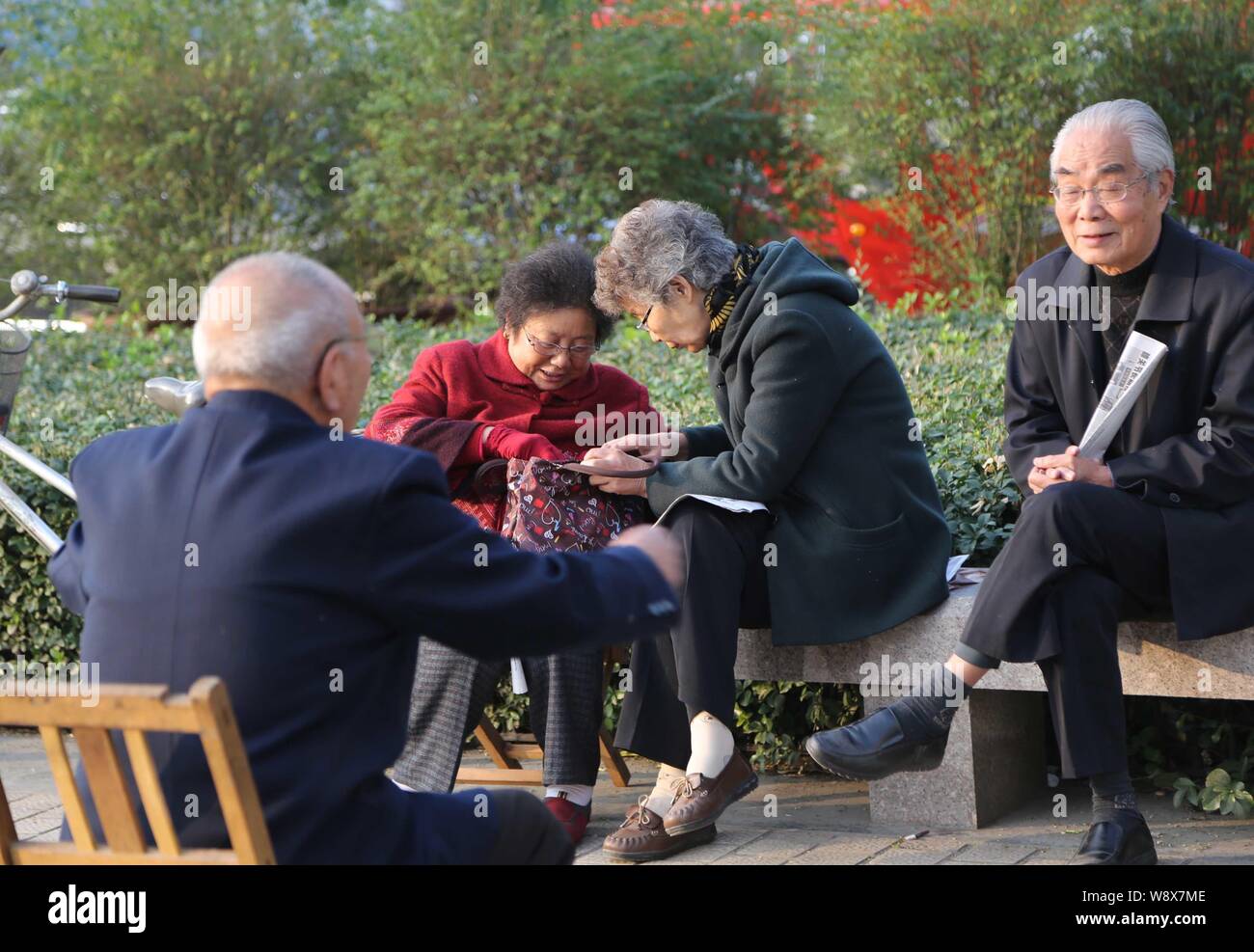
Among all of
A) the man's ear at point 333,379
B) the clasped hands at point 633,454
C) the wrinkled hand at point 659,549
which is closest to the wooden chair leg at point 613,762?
the clasped hands at point 633,454

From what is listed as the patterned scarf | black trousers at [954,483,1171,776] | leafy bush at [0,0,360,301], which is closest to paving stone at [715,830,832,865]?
black trousers at [954,483,1171,776]

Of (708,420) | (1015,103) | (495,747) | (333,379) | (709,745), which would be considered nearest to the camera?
(333,379)

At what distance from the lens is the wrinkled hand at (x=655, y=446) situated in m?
4.47

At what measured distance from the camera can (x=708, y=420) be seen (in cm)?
557

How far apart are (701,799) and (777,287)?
4.36 feet

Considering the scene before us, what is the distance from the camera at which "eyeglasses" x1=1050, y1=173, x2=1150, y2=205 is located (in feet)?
12.9

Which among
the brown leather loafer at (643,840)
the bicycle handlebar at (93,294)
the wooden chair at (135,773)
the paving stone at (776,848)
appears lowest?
the paving stone at (776,848)

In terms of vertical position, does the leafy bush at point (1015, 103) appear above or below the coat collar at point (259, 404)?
above

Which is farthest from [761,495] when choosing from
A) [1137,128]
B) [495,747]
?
[495,747]

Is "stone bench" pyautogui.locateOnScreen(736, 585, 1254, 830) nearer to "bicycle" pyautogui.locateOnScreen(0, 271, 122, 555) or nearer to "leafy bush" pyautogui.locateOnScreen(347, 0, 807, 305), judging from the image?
"bicycle" pyautogui.locateOnScreen(0, 271, 122, 555)

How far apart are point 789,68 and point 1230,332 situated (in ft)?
28.6

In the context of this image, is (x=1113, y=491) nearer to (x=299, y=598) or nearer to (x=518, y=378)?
(x=518, y=378)

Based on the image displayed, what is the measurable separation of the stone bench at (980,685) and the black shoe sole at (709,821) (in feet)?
1.03

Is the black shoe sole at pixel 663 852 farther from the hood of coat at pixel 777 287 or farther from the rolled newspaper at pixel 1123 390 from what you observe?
the rolled newspaper at pixel 1123 390
